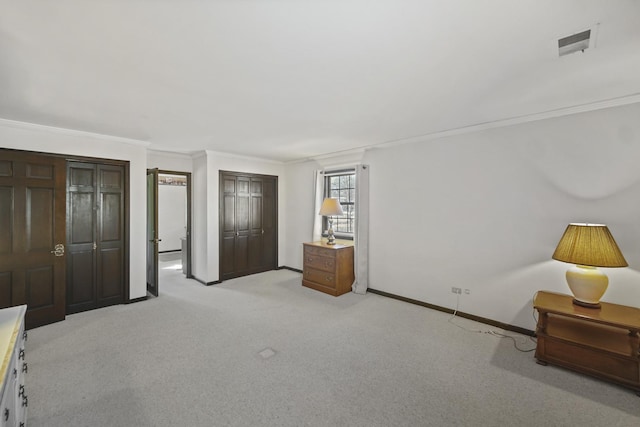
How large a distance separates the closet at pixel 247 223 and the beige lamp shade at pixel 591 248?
189 inches

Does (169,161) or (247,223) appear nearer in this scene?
(169,161)

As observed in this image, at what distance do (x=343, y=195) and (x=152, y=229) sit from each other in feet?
11.0

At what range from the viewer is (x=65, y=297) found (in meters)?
3.49

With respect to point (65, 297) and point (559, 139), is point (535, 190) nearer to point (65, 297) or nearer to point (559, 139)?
point (559, 139)

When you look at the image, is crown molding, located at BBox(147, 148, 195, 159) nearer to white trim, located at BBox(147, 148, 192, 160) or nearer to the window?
white trim, located at BBox(147, 148, 192, 160)

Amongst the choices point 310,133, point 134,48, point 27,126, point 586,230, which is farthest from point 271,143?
point 586,230

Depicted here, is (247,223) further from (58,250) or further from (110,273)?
(58,250)

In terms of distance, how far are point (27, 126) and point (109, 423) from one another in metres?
3.50

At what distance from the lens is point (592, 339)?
7.85 feet

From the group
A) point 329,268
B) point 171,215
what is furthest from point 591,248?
point 171,215

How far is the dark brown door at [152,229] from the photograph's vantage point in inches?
171

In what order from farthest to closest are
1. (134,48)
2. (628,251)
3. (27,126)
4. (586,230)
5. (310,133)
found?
1. (310,133)
2. (27,126)
3. (628,251)
4. (586,230)
5. (134,48)

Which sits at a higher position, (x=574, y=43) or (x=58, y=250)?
(x=574, y=43)

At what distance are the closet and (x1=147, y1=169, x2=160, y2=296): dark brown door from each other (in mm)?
1090
